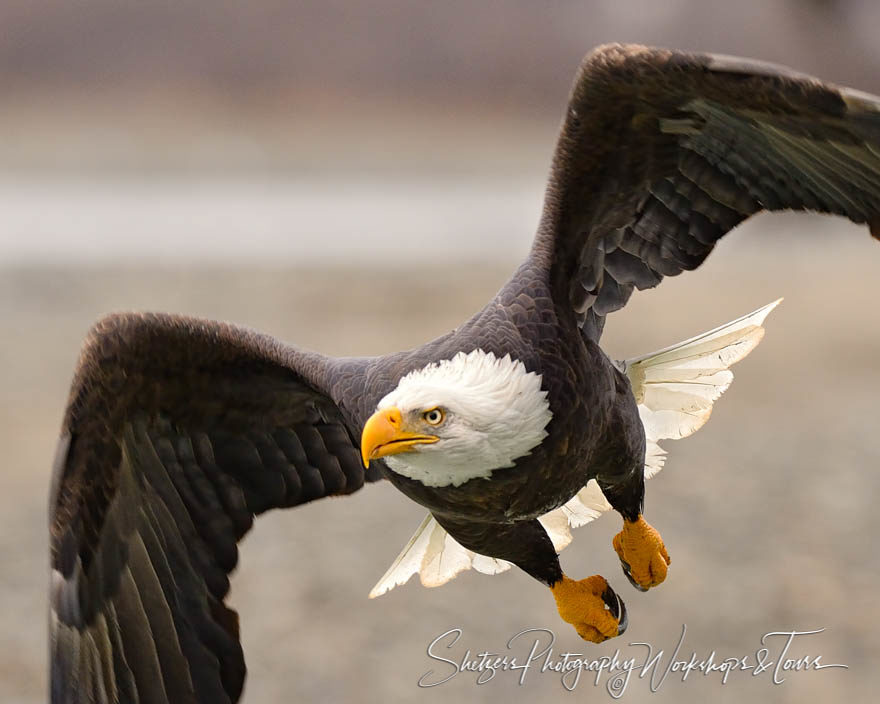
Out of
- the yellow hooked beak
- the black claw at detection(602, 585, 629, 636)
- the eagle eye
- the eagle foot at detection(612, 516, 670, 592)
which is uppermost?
the eagle eye

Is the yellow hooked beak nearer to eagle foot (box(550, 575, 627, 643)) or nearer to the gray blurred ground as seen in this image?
eagle foot (box(550, 575, 627, 643))

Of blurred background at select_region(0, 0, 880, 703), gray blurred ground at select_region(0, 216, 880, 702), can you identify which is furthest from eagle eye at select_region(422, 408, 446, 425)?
blurred background at select_region(0, 0, 880, 703)

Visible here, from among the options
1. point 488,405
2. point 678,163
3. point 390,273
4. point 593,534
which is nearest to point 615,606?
point 488,405

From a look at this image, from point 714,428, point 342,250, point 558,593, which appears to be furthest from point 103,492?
point 342,250

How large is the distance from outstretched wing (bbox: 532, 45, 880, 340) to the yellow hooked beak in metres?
0.58

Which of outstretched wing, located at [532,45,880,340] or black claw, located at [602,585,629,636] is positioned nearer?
outstretched wing, located at [532,45,880,340]

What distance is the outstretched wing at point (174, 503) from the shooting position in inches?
173

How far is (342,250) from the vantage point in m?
15.1

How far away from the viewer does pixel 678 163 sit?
13.0 ft

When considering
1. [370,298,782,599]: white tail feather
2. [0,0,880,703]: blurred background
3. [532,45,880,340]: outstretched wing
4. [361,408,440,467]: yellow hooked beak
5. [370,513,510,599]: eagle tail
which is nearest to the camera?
[532,45,880,340]: outstretched wing

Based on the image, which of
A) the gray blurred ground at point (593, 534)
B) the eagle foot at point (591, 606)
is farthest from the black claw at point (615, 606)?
the gray blurred ground at point (593, 534)

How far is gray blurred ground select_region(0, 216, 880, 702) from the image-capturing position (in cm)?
870

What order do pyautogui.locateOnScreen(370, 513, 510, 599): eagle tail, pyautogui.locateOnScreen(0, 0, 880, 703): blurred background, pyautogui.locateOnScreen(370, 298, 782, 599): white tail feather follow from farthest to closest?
pyautogui.locateOnScreen(0, 0, 880, 703): blurred background, pyautogui.locateOnScreen(370, 513, 510, 599): eagle tail, pyautogui.locateOnScreen(370, 298, 782, 599): white tail feather

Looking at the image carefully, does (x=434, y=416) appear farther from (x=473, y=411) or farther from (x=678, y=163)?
(x=678, y=163)
